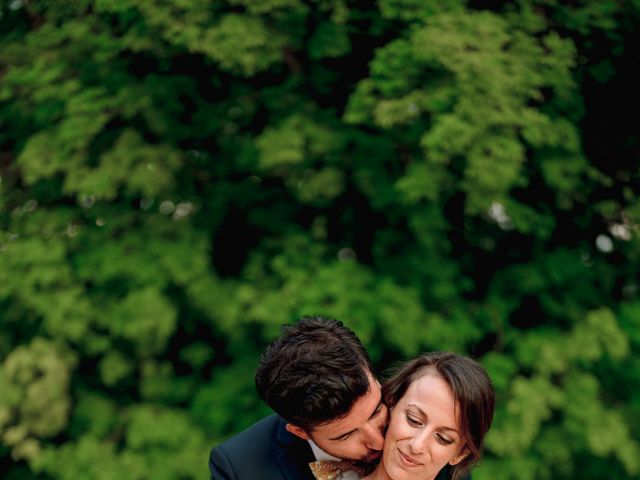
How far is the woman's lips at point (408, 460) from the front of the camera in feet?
7.45

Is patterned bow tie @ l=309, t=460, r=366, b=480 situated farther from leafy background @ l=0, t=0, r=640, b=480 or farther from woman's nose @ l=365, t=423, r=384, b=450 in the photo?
leafy background @ l=0, t=0, r=640, b=480

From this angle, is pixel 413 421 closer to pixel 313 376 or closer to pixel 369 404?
pixel 369 404

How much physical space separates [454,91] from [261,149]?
1.45 meters

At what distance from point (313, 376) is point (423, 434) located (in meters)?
0.41

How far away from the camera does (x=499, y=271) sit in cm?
550

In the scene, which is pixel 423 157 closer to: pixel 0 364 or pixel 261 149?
pixel 261 149

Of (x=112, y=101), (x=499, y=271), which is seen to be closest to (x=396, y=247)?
(x=499, y=271)

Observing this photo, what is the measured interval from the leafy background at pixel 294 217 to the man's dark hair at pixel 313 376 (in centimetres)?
226

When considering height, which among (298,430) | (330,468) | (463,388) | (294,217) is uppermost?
(463,388)

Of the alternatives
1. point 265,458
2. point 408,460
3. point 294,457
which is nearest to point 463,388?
point 408,460

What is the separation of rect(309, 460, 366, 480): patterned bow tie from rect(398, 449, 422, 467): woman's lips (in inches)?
11.3

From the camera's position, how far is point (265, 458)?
8.89 ft

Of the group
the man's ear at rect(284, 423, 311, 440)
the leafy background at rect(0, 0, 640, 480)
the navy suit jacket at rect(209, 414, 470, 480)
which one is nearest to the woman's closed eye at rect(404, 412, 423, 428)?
the man's ear at rect(284, 423, 311, 440)

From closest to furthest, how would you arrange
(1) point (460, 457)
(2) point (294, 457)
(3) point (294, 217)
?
(1) point (460, 457)
(2) point (294, 457)
(3) point (294, 217)
